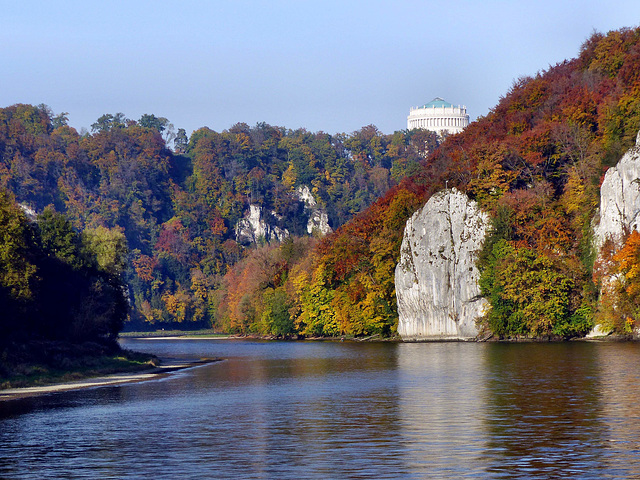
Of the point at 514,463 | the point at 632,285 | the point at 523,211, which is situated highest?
the point at 523,211

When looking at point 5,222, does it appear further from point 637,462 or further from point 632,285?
point 632,285

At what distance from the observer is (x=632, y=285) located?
3093 inches

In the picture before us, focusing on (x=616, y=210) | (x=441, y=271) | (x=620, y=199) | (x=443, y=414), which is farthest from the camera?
(x=441, y=271)

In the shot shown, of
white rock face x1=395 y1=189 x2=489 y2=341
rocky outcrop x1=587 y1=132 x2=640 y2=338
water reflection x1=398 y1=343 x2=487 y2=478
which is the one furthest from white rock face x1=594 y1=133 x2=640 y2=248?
water reflection x1=398 y1=343 x2=487 y2=478

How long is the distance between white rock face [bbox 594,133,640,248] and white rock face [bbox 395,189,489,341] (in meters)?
14.6

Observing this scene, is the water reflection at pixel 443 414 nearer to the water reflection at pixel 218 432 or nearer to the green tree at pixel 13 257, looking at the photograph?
the water reflection at pixel 218 432

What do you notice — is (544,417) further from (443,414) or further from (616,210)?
(616,210)

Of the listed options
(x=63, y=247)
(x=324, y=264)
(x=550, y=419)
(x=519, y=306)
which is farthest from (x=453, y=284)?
(x=550, y=419)

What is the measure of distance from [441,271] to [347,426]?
70.4 meters

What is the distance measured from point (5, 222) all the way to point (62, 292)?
1246cm

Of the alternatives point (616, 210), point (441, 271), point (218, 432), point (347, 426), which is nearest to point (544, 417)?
point (347, 426)

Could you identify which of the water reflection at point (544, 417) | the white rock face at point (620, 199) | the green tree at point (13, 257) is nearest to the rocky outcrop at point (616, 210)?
the white rock face at point (620, 199)

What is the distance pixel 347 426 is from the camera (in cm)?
3391

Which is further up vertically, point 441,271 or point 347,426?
point 441,271
